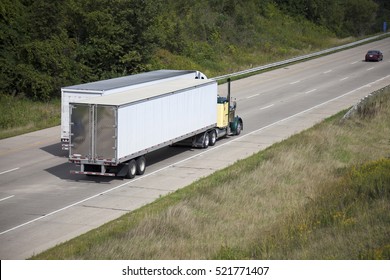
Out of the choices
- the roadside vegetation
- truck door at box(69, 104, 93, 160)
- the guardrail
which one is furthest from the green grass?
the guardrail

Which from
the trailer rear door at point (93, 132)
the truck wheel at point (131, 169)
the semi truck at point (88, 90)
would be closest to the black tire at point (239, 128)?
the semi truck at point (88, 90)

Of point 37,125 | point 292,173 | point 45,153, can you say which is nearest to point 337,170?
point 292,173

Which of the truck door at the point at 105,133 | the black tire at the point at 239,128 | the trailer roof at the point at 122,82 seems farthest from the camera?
the black tire at the point at 239,128

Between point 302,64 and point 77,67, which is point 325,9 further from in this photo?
point 77,67

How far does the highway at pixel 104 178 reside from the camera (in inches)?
930

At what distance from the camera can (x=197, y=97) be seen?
114 feet

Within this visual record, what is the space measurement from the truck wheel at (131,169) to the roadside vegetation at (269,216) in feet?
8.57

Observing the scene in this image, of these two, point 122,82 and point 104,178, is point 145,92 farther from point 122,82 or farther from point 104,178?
point 104,178

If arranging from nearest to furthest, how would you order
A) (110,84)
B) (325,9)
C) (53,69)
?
(110,84)
(53,69)
(325,9)

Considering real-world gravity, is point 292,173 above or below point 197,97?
below

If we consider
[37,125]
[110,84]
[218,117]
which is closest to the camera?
[110,84]

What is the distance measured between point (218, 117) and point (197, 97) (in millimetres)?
3213

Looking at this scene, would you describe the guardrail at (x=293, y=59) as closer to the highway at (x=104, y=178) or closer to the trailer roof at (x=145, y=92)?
the highway at (x=104, y=178)

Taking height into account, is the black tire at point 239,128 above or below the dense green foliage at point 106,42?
below
